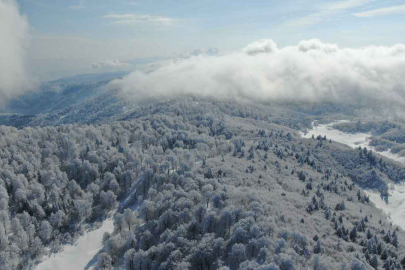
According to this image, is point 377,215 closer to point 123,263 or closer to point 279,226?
point 279,226

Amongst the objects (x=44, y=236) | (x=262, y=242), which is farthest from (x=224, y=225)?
(x=44, y=236)

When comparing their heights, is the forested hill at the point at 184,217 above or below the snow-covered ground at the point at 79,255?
above

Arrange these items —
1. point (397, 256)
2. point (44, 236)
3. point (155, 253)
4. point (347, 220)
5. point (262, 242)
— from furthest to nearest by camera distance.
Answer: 1. point (347, 220)
2. point (44, 236)
3. point (397, 256)
4. point (155, 253)
5. point (262, 242)

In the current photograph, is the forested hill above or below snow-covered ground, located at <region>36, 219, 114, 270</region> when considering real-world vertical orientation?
above

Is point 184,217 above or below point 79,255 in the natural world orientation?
above

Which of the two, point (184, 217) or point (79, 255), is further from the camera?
point (79, 255)

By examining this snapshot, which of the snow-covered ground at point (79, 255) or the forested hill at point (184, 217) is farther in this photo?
the snow-covered ground at point (79, 255)

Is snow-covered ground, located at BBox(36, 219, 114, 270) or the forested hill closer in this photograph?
the forested hill

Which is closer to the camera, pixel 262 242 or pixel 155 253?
pixel 262 242
